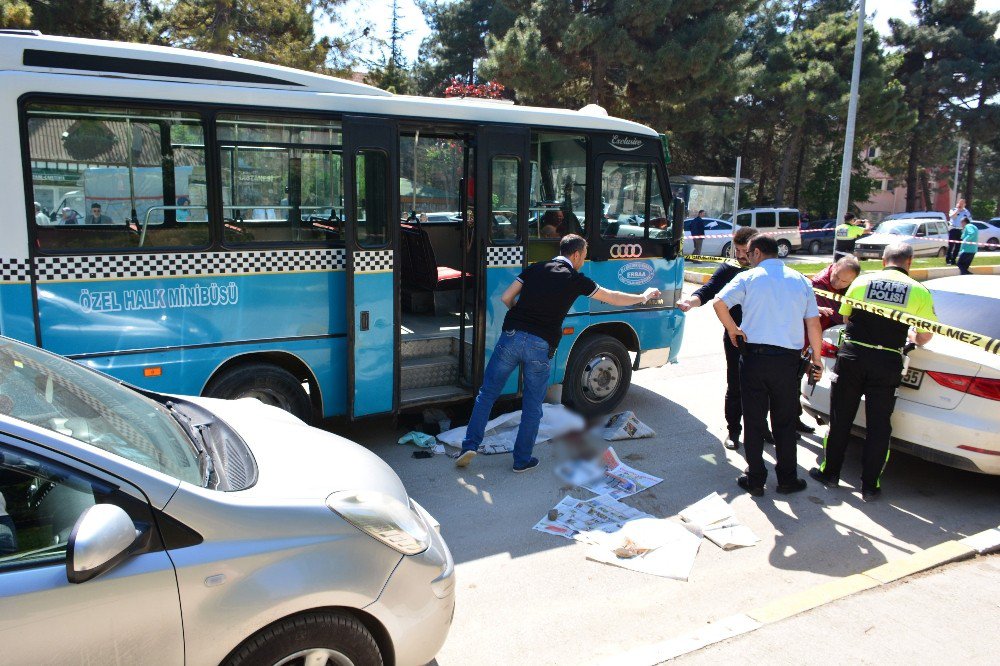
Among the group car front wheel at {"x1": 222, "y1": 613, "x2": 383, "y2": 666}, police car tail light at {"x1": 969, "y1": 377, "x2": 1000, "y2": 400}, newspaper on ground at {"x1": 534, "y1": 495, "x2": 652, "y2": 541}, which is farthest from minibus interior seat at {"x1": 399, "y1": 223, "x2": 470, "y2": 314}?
car front wheel at {"x1": 222, "y1": 613, "x2": 383, "y2": 666}

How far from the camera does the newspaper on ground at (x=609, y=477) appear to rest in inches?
226

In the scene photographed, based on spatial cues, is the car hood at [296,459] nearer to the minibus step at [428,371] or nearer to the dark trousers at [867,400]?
the minibus step at [428,371]

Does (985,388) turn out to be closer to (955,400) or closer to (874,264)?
(955,400)

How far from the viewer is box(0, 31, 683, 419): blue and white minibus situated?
4980 mm

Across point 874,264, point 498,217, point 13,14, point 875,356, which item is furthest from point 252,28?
point 874,264

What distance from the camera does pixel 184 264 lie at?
538cm

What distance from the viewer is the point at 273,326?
5766mm

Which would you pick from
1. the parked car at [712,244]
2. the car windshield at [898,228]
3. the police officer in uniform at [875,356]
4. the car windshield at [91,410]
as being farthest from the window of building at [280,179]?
the car windshield at [898,228]

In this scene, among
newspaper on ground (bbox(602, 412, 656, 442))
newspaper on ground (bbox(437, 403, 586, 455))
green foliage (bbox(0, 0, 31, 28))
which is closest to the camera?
newspaper on ground (bbox(437, 403, 586, 455))

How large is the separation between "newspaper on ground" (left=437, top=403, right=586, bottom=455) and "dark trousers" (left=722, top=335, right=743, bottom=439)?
4.41ft

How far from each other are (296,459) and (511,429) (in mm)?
3800

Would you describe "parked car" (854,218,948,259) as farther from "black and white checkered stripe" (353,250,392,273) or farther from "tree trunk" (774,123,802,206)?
"black and white checkered stripe" (353,250,392,273)

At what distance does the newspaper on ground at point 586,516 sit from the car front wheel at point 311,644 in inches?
90.7

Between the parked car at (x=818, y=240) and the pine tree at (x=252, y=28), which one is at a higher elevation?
the pine tree at (x=252, y=28)
